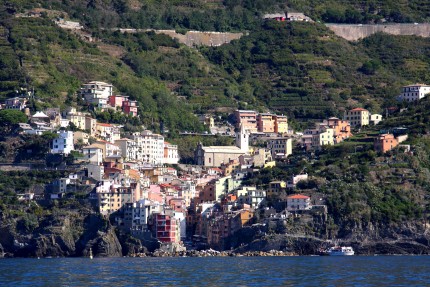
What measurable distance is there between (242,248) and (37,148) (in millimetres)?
20486

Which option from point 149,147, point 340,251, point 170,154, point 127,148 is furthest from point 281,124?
point 340,251

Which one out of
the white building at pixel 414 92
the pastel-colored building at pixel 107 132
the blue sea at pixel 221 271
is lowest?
the blue sea at pixel 221 271

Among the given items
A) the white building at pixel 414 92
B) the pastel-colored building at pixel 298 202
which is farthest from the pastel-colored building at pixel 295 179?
the white building at pixel 414 92

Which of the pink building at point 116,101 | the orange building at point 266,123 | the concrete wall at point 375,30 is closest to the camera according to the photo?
the pink building at point 116,101

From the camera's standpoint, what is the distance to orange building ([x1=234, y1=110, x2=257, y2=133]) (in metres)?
145

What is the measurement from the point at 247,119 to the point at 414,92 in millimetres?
14435

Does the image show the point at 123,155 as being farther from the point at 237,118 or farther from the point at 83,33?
the point at 83,33

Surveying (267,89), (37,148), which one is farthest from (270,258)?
(267,89)

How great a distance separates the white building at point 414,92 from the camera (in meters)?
144

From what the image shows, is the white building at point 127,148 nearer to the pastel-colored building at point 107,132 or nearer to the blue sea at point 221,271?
the pastel-colored building at point 107,132

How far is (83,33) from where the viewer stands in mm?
156375

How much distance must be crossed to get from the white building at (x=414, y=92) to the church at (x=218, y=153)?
49.9 ft

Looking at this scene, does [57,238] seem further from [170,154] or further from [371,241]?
[170,154]

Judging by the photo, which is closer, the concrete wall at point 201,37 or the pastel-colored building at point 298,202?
the pastel-colored building at point 298,202
